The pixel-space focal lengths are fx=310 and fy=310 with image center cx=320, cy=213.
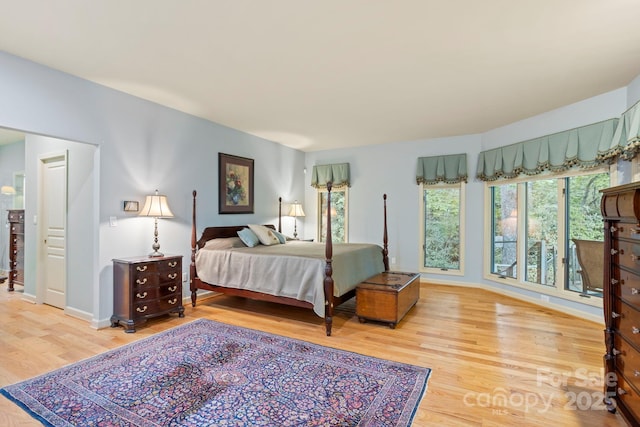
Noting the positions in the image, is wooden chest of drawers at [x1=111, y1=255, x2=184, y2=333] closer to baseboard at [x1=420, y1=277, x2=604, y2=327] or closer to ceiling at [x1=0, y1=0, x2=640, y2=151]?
ceiling at [x1=0, y1=0, x2=640, y2=151]

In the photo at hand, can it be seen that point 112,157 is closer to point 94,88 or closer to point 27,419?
point 94,88

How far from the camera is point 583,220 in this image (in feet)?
12.8

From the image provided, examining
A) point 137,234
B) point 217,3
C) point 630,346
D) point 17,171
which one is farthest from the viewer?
point 17,171

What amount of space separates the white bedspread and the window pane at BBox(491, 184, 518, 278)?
225 cm

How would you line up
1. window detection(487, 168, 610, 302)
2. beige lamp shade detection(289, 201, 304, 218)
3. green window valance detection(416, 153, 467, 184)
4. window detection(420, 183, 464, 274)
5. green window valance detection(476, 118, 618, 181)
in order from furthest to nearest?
1. beige lamp shade detection(289, 201, 304, 218)
2. window detection(420, 183, 464, 274)
3. green window valance detection(416, 153, 467, 184)
4. window detection(487, 168, 610, 302)
5. green window valance detection(476, 118, 618, 181)

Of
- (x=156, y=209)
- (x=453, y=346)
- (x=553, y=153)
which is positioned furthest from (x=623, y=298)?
(x=156, y=209)

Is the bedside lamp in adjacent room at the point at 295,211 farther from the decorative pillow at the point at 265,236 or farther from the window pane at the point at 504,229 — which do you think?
the window pane at the point at 504,229

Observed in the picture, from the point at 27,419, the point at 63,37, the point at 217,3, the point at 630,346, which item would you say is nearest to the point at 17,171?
the point at 63,37

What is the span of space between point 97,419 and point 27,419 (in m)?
0.42

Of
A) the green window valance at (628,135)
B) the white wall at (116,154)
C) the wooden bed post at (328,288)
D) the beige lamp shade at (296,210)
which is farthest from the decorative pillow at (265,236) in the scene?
the green window valance at (628,135)

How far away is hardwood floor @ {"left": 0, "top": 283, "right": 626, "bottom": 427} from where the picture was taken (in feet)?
A: 6.57

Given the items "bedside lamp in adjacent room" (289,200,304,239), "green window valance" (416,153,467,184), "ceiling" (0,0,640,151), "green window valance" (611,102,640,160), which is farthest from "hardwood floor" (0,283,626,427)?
"ceiling" (0,0,640,151)

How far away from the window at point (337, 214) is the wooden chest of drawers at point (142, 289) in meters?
3.47

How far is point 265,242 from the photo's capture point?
15.5 feet
